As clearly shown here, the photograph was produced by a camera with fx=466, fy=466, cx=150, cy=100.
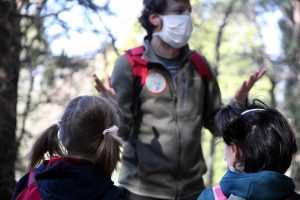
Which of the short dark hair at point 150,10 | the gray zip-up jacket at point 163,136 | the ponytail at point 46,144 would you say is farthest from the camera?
the short dark hair at point 150,10

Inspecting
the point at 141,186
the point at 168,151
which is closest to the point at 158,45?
the point at 168,151

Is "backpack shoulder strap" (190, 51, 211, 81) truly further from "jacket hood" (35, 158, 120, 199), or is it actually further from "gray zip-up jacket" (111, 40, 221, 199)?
"jacket hood" (35, 158, 120, 199)

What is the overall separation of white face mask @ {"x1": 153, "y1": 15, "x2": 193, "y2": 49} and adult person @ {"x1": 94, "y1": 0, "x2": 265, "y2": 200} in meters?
0.12

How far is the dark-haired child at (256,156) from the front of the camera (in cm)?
199

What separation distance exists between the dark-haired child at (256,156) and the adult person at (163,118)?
3.32 ft

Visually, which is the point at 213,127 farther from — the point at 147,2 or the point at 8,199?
the point at 8,199

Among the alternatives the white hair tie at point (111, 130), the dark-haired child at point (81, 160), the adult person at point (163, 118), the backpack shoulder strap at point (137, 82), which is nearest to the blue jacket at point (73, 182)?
the dark-haired child at point (81, 160)

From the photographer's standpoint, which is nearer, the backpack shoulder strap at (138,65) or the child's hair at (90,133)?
the child's hair at (90,133)

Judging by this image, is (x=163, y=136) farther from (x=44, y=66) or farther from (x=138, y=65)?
(x=44, y=66)

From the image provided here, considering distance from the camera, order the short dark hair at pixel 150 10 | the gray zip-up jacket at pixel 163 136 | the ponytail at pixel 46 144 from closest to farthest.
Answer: the ponytail at pixel 46 144
the gray zip-up jacket at pixel 163 136
the short dark hair at pixel 150 10

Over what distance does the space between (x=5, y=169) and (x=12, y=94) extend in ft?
2.35

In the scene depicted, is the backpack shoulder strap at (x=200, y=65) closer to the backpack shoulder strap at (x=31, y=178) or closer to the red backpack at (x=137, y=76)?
the red backpack at (x=137, y=76)

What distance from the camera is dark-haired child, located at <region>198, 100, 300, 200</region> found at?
1991 mm

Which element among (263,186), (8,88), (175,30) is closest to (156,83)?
(175,30)
